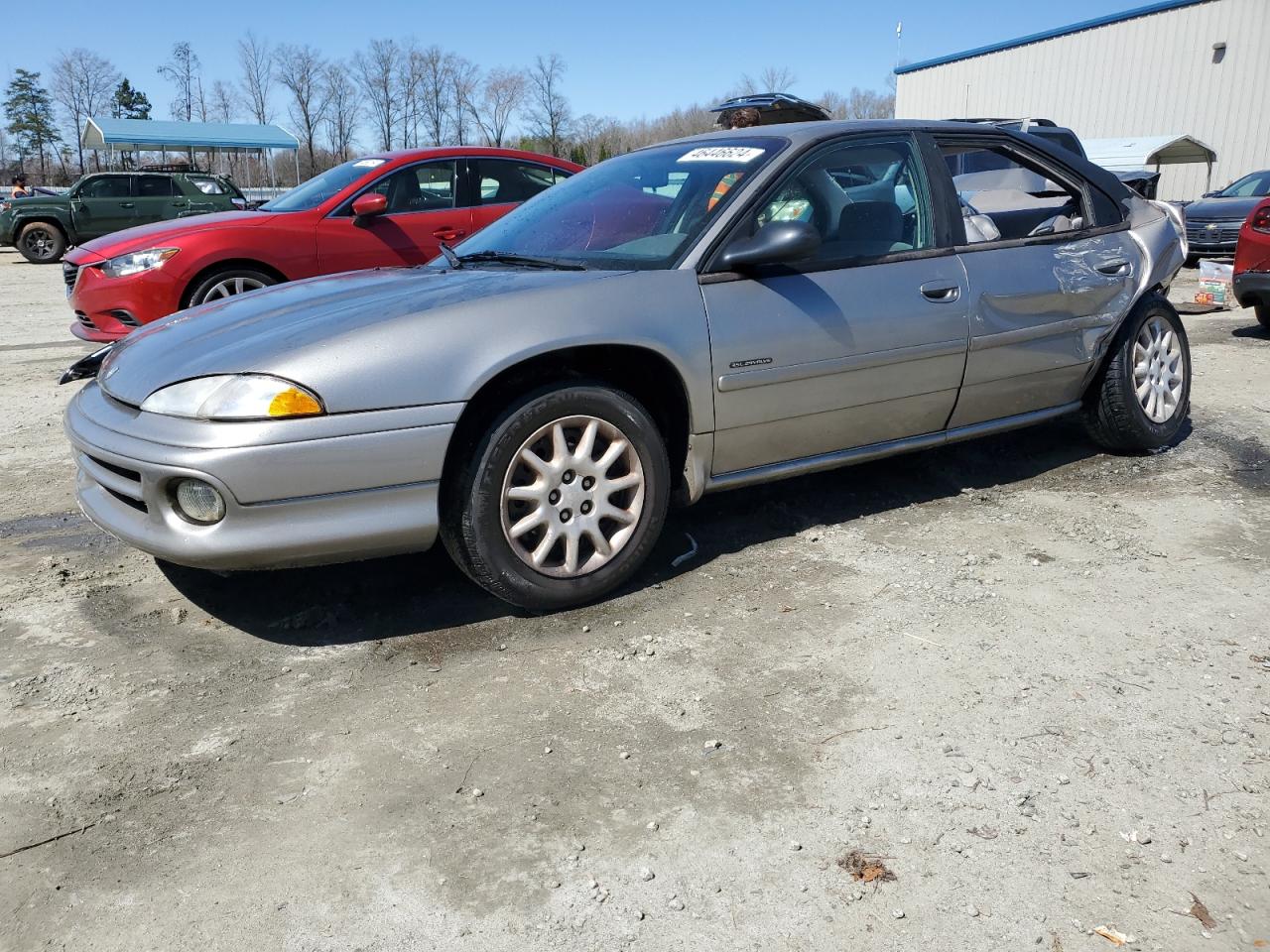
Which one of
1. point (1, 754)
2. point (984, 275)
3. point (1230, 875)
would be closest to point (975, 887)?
point (1230, 875)

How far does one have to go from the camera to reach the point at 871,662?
2979 mm

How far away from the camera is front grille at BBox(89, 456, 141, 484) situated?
9.87 feet

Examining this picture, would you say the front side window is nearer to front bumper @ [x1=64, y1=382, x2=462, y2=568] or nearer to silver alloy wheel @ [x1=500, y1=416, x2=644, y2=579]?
silver alloy wheel @ [x1=500, y1=416, x2=644, y2=579]

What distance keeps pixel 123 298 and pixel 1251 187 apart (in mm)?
15660

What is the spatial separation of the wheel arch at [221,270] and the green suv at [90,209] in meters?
13.4

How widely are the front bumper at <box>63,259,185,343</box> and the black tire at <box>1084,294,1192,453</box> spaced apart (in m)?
5.56

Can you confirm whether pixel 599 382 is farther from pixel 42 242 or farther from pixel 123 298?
pixel 42 242

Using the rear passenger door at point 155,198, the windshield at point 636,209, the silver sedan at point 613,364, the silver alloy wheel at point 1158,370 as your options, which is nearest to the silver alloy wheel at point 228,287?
the silver sedan at point 613,364

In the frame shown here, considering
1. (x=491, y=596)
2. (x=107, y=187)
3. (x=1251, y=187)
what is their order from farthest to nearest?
1. (x=107, y=187)
2. (x=1251, y=187)
3. (x=491, y=596)

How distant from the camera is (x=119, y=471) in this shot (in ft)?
10.2

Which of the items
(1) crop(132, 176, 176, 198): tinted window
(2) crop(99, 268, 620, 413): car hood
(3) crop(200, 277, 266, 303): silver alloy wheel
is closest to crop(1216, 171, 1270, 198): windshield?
(3) crop(200, 277, 266, 303): silver alloy wheel

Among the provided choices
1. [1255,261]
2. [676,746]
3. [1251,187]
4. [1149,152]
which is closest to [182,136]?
[1149,152]

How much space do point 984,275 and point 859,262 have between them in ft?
2.05

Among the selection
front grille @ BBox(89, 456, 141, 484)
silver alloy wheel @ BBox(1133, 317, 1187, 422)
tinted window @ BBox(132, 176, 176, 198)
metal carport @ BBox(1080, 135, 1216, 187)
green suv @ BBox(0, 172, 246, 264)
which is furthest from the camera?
metal carport @ BBox(1080, 135, 1216, 187)
